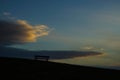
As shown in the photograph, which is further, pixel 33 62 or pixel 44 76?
pixel 33 62

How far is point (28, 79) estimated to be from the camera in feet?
68.9

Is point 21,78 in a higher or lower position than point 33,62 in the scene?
lower

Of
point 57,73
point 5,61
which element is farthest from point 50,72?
point 5,61

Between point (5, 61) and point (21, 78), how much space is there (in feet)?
16.3

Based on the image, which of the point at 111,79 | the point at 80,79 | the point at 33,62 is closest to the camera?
the point at 80,79

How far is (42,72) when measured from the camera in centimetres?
2339

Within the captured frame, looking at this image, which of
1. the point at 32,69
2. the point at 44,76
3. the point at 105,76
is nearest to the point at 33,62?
the point at 32,69

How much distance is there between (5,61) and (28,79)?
536 cm

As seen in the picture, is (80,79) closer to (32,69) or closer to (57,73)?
(57,73)

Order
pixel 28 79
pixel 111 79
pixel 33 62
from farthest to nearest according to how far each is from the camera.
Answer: pixel 33 62, pixel 111 79, pixel 28 79

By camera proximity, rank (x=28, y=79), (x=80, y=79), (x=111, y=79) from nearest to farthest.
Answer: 1. (x=28, y=79)
2. (x=80, y=79)
3. (x=111, y=79)

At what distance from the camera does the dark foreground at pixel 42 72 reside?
21.9 meters

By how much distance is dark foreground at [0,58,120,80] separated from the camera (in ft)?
72.0

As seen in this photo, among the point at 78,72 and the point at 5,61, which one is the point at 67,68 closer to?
the point at 78,72
